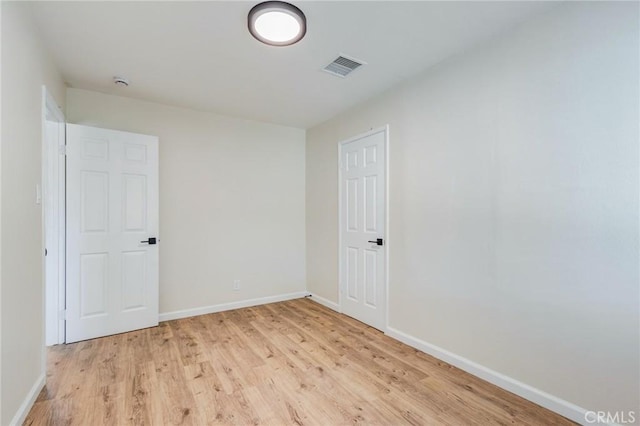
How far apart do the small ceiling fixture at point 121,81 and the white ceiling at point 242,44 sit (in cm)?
6

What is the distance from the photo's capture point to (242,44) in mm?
2312

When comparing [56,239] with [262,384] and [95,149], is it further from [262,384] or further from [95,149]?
[262,384]

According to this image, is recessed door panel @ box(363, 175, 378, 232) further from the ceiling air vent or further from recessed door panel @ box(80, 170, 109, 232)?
recessed door panel @ box(80, 170, 109, 232)

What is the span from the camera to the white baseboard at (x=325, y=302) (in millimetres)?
3922

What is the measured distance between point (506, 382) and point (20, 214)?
3403mm

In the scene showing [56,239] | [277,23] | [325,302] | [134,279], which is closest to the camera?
[277,23]

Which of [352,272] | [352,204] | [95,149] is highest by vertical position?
[95,149]

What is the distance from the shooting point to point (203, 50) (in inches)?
94.3

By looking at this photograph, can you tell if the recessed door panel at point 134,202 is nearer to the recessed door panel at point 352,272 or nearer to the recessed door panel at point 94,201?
the recessed door panel at point 94,201

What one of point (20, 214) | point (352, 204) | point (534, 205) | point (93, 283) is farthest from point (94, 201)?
point (534, 205)

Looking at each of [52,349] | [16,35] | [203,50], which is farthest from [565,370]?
[52,349]

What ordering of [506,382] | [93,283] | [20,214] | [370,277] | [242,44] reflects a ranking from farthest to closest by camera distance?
1. [370,277]
2. [93,283]
3. [242,44]
4. [506,382]
5. [20,214]

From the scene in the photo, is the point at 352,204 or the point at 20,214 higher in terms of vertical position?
the point at 352,204

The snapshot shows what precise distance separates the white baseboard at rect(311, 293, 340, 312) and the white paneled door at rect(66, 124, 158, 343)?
2.08 m
